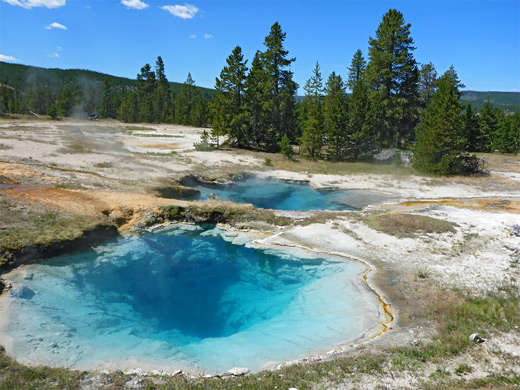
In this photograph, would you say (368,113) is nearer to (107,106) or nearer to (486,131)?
(486,131)

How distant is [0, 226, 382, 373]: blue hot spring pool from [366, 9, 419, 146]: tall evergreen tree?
32.0m

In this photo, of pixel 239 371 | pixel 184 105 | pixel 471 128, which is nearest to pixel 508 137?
pixel 471 128

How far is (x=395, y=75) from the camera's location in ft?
139

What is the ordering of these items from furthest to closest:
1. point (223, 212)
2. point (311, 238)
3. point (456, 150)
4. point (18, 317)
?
point (456, 150), point (223, 212), point (311, 238), point (18, 317)

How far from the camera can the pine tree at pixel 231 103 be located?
134 ft

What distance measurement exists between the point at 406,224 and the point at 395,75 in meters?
30.8

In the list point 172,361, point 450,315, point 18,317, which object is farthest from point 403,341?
point 18,317

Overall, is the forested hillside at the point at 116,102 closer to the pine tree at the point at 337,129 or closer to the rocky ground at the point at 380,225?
the pine tree at the point at 337,129

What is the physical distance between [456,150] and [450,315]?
80.3 feet

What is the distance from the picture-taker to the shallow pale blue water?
925 inches

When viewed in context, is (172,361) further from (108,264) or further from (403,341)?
(108,264)

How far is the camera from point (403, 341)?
8.67m

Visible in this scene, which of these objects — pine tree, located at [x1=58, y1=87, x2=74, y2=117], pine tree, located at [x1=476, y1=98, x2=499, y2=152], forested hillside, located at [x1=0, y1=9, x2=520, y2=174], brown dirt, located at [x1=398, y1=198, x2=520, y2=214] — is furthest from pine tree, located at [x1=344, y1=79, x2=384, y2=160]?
pine tree, located at [x1=58, y1=87, x2=74, y2=117]

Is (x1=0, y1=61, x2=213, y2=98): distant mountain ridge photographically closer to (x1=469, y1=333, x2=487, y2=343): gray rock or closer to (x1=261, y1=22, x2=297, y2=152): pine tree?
(x1=261, y1=22, x2=297, y2=152): pine tree
